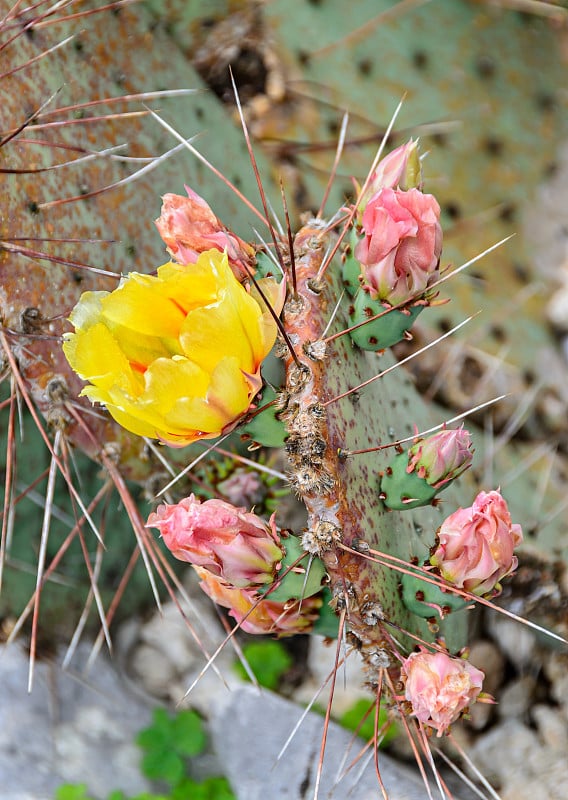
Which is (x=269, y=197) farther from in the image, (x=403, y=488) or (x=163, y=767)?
(x=163, y=767)

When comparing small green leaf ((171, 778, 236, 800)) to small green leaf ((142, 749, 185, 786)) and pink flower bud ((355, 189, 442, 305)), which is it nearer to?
small green leaf ((142, 749, 185, 786))

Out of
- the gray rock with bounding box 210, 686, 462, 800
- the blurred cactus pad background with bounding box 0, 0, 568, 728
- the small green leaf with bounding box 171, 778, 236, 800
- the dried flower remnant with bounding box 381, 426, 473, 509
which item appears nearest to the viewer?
the dried flower remnant with bounding box 381, 426, 473, 509

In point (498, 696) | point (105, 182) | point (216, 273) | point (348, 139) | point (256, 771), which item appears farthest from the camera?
point (348, 139)

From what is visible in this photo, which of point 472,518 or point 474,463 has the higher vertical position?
point 472,518

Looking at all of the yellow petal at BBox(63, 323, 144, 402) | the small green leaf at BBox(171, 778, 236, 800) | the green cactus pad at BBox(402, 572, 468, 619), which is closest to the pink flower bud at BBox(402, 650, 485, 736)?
the green cactus pad at BBox(402, 572, 468, 619)

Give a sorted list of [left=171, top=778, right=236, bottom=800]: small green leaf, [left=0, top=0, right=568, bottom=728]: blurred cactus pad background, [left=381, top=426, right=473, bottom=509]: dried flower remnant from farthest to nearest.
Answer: [left=171, top=778, right=236, bottom=800]: small green leaf, [left=0, top=0, right=568, bottom=728]: blurred cactus pad background, [left=381, top=426, right=473, bottom=509]: dried flower remnant

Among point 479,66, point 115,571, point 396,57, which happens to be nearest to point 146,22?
point 396,57

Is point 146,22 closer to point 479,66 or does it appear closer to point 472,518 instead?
point 479,66

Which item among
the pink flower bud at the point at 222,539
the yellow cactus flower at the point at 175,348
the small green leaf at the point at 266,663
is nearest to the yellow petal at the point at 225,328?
the yellow cactus flower at the point at 175,348
